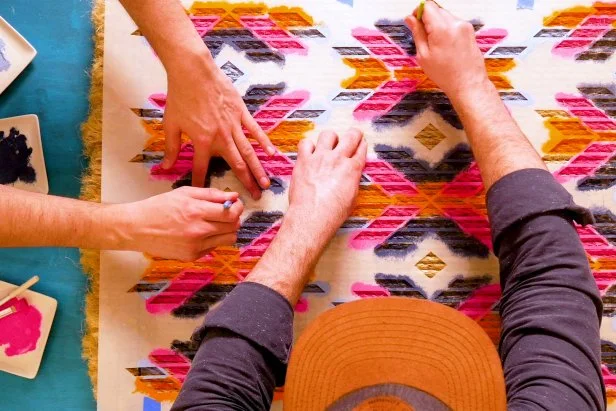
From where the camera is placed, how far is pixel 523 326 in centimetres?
98

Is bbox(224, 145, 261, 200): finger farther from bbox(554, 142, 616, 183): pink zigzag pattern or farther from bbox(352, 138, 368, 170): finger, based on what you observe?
bbox(554, 142, 616, 183): pink zigzag pattern

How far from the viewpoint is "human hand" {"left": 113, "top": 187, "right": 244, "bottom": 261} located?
108cm

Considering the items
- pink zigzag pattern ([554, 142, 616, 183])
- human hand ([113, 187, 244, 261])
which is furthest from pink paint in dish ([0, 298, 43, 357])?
pink zigzag pattern ([554, 142, 616, 183])

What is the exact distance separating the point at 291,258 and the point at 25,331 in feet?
1.76

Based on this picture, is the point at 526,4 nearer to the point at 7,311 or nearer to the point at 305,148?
the point at 305,148

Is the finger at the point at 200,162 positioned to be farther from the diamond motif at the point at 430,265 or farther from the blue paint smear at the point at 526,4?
the blue paint smear at the point at 526,4

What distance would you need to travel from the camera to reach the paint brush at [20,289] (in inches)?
45.8

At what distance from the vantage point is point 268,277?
1069mm

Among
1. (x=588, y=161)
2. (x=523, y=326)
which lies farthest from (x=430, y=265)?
(x=588, y=161)

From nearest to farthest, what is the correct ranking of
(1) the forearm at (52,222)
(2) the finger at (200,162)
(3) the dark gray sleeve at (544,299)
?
(3) the dark gray sleeve at (544,299) < (1) the forearm at (52,222) < (2) the finger at (200,162)

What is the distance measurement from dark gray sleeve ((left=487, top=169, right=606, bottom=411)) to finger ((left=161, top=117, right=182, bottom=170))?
0.57 m

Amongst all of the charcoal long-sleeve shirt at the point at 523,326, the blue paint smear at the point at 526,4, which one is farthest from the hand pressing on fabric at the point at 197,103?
the blue paint smear at the point at 526,4

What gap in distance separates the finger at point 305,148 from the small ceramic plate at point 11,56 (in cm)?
55

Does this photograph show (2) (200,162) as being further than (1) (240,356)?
Yes
